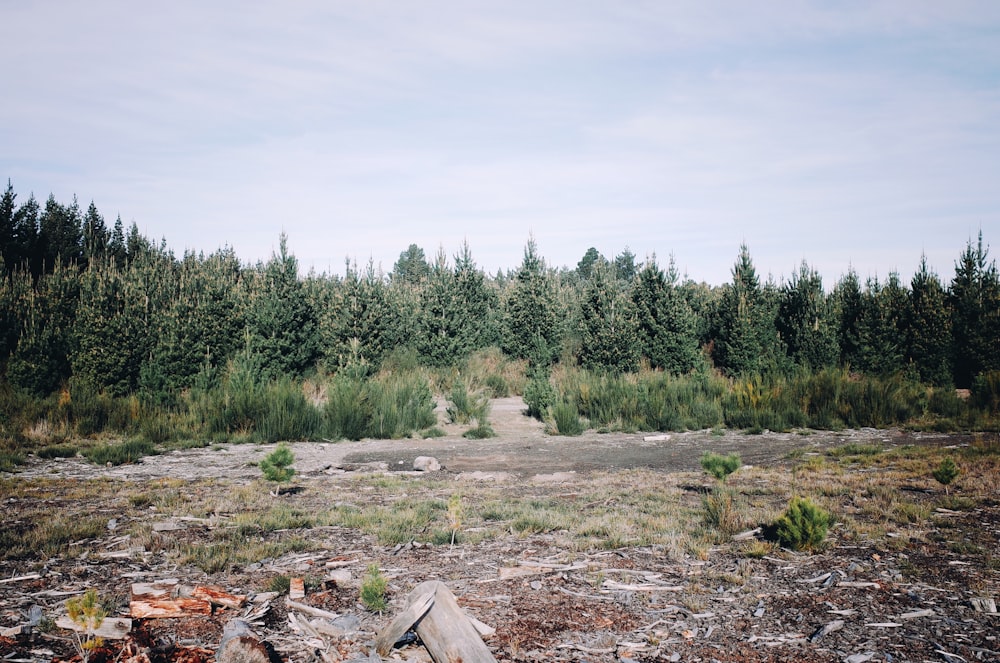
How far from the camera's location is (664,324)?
2239cm

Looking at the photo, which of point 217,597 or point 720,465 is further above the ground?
point 720,465

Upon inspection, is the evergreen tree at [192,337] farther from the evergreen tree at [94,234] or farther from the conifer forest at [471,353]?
the evergreen tree at [94,234]

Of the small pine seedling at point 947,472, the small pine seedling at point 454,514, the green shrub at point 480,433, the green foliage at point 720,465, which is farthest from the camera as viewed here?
the green shrub at point 480,433

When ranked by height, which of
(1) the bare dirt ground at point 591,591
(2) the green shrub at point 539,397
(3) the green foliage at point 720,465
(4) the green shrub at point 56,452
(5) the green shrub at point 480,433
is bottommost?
(1) the bare dirt ground at point 591,591

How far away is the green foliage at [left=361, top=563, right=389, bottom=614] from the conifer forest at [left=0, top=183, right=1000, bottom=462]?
30.6 ft

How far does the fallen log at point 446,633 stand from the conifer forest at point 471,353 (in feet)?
33.2

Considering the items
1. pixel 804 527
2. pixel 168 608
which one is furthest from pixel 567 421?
pixel 168 608

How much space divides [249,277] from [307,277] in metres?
4.29

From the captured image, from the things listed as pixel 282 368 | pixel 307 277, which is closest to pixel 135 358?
pixel 282 368

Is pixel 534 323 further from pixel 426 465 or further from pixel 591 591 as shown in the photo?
pixel 591 591

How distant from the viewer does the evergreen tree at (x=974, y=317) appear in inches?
826

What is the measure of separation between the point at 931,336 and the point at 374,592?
2325 cm

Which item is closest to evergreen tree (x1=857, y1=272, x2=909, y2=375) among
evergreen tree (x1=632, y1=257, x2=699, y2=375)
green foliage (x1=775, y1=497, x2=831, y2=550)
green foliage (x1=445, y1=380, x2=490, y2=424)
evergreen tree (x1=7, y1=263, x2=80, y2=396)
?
evergreen tree (x1=632, y1=257, x2=699, y2=375)

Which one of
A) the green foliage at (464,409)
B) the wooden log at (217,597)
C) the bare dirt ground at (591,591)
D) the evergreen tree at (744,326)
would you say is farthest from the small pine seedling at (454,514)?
the evergreen tree at (744,326)
